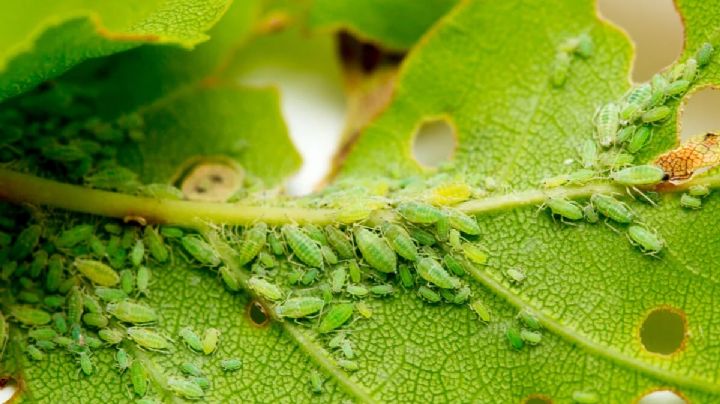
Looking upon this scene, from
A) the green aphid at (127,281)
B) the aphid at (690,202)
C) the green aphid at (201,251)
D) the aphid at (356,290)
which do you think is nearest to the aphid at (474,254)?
the aphid at (356,290)

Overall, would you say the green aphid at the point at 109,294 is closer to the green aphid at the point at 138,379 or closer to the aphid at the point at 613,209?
the green aphid at the point at 138,379

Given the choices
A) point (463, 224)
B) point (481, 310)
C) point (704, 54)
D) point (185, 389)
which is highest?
point (704, 54)

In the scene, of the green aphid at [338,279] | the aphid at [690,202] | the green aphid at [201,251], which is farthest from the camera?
the green aphid at [201,251]

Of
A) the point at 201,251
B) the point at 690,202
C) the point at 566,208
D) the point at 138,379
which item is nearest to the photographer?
the point at 690,202

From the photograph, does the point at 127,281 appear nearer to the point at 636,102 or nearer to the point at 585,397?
the point at 585,397

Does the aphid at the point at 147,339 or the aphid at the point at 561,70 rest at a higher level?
the aphid at the point at 561,70

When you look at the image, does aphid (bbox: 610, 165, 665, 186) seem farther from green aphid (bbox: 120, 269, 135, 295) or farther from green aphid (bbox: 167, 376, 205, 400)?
green aphid (bbox: 120, 269, 135, 295)

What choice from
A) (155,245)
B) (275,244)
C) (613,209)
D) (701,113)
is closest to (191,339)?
(155,245)

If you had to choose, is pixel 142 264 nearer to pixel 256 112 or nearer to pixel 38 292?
pixel 38 292
